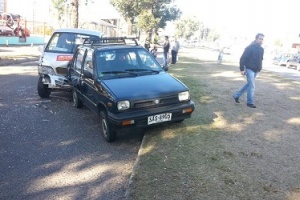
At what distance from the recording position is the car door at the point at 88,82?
18.6 feet

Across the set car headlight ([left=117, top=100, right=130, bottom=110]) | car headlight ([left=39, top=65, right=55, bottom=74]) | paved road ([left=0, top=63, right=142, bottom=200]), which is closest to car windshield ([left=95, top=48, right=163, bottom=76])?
car headlight ([left=117, top=100, right=130, bottom=110])

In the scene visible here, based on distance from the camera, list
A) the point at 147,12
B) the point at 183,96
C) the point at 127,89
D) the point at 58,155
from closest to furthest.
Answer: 1. the point at 58,155
2. the point at 127,89
3. the point at 183,96
4. the point at 147,12

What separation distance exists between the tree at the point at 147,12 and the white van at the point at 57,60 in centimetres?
2336

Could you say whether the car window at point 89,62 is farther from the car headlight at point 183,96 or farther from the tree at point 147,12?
the tree at point 147,12

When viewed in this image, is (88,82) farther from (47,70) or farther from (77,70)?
(47,70)

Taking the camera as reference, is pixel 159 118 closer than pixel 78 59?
Yes

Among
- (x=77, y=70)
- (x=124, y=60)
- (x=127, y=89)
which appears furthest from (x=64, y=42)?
(x=127, y=89)

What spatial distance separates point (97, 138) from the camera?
17.6 feet

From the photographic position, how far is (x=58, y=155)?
459 cm

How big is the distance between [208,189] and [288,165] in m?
1.46

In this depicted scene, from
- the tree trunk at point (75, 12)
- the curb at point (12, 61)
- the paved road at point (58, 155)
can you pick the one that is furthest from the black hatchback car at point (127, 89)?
the tree trunk at point (75, 12)

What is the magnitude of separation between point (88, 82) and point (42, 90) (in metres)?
2.64

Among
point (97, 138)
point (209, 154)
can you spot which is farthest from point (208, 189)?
point (97, 138)

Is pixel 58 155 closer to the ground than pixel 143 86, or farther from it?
closer to the ground
